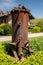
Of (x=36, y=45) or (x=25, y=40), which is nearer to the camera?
(x=25, y=40)

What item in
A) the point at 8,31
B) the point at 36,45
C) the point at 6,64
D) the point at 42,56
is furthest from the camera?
the point at 8,31

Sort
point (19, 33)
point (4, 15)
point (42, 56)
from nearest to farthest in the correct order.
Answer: point (42, 56) → point (19, 33) → point (4, 15)

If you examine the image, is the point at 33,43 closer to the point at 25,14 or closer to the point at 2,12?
the point at 25,14

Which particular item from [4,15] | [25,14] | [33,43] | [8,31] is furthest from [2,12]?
[25,14]

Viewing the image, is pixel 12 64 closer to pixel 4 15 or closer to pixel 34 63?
pixel 34 63

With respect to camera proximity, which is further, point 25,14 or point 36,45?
point 36,45

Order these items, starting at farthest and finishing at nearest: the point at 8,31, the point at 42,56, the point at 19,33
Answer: the point at 8,31 < the point at 19,33 < the point at 42,56

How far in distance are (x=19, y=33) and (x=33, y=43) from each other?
15.0 feet

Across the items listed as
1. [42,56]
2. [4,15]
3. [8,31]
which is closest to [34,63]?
[42,56]

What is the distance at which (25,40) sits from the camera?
6871 mm

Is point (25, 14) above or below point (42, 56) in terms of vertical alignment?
above

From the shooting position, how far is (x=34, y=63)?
14.2ft

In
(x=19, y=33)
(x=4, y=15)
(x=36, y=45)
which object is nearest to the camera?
(x=19, y=33)

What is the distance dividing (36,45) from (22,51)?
417cm
